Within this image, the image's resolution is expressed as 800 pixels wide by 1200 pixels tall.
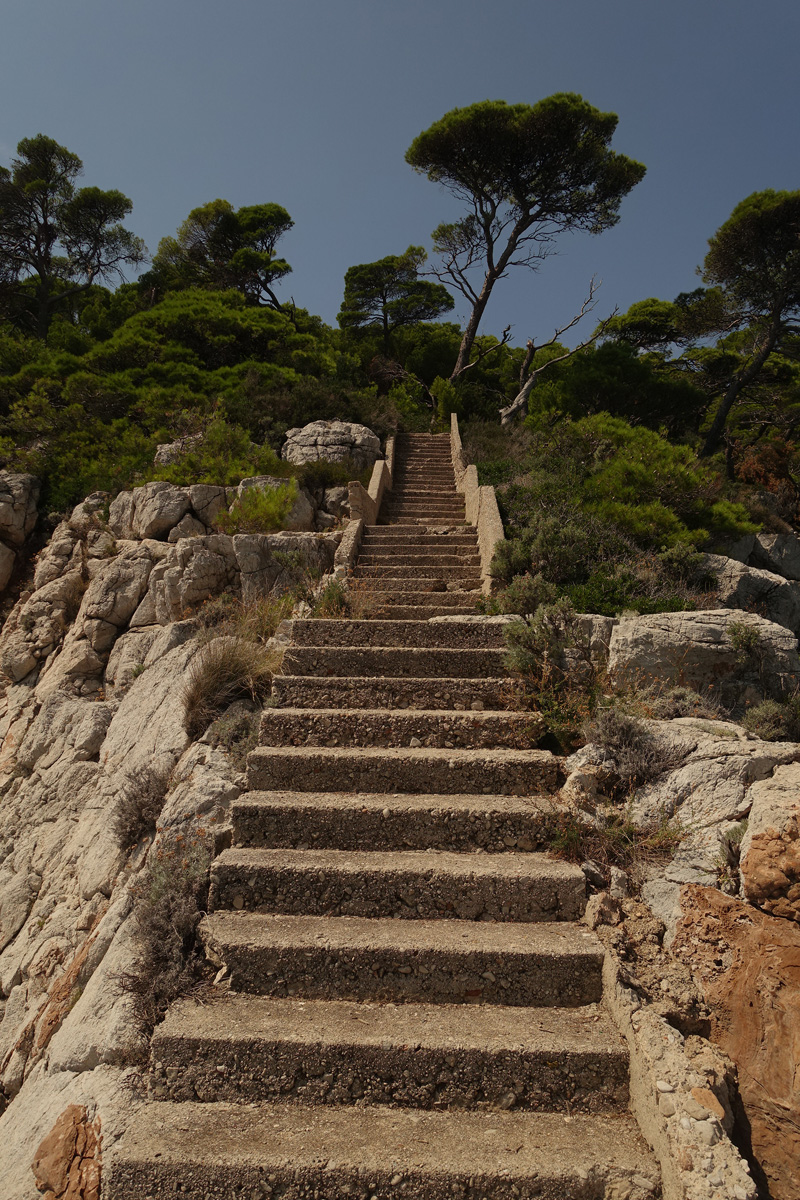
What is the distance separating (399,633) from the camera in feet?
17.9

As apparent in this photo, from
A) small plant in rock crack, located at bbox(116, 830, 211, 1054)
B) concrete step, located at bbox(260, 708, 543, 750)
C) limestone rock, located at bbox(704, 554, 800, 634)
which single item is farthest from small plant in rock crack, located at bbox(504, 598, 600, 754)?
limestone rock, located at bbox(704, 554, 800, 634)

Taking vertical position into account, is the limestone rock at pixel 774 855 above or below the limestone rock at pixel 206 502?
below

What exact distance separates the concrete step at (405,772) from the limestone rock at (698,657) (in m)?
1.26

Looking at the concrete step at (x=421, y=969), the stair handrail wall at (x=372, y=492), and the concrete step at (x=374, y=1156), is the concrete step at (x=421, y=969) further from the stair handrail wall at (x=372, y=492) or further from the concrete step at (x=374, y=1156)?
the stair handrail wall at (x=372, y=492)

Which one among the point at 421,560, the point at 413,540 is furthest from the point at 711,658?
the point at 413,540

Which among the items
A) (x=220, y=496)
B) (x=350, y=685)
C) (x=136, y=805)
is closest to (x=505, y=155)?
(x=220, y=496)

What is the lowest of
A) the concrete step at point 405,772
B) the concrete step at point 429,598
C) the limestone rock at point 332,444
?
the concrete step at point 405,772

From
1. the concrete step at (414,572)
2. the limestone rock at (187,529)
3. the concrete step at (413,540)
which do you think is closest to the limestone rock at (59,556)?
the limestone rock at (187,529)

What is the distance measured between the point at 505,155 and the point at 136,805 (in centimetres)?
2162

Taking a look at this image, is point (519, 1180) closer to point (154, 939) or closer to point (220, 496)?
point (154, 939)

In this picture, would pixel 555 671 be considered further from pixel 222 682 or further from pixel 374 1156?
pixel 374 1156

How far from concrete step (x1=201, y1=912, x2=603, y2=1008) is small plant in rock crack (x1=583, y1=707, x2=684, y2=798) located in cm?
110

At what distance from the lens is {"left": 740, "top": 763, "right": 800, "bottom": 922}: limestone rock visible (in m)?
2.54

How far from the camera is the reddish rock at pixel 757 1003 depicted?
223 cm
